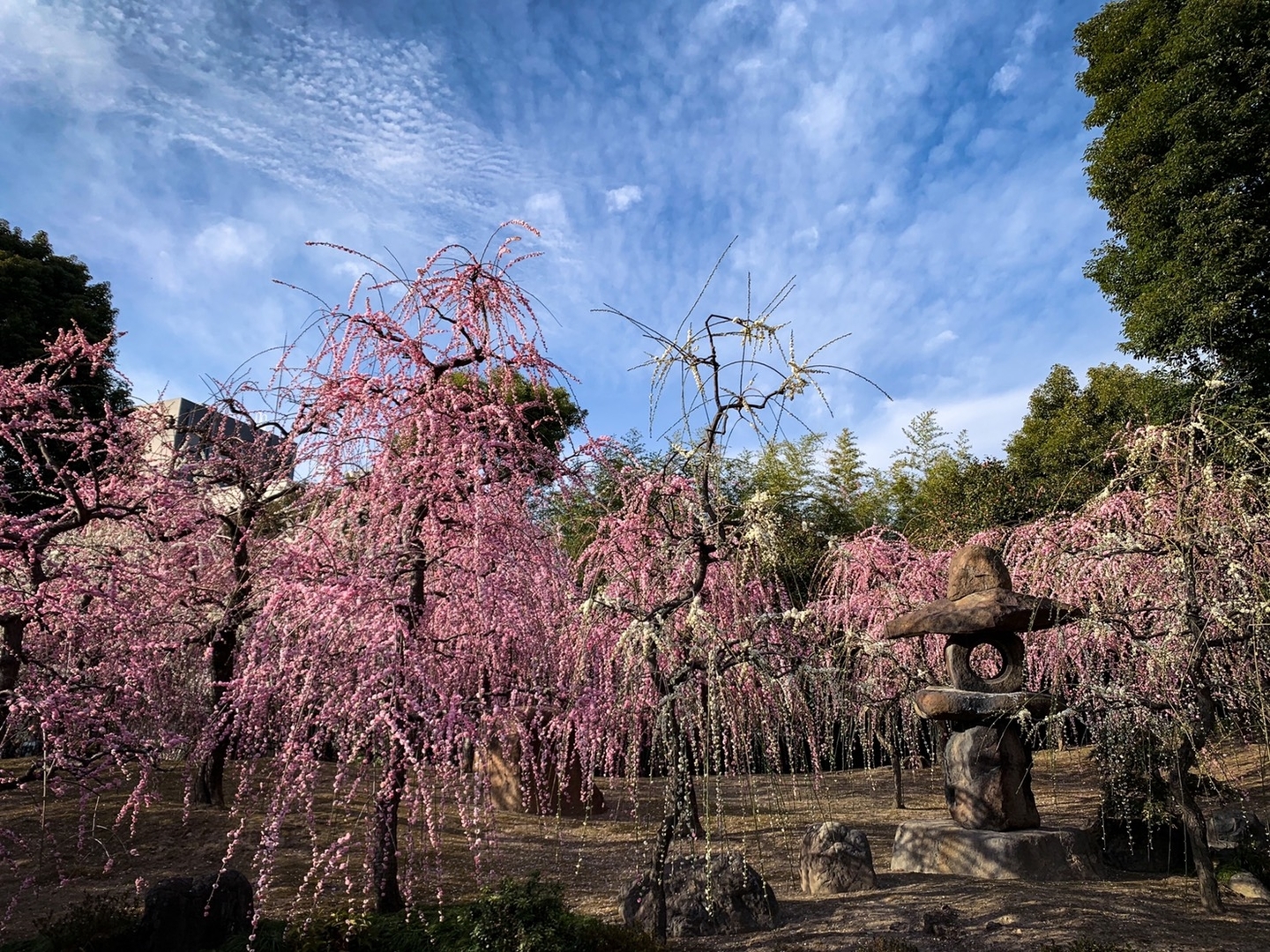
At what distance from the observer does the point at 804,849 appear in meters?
7.62

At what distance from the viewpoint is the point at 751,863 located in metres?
8.77

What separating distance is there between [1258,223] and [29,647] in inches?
698

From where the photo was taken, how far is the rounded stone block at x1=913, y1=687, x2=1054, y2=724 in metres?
8.45

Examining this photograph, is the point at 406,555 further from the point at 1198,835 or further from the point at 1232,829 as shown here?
the point at 1232,829

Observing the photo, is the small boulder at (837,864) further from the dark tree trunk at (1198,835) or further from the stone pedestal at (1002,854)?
the dark tree trunk at (1198,835)

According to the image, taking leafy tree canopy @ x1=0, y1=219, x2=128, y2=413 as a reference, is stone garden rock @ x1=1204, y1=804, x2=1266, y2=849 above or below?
below

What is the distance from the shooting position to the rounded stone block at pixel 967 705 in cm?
845

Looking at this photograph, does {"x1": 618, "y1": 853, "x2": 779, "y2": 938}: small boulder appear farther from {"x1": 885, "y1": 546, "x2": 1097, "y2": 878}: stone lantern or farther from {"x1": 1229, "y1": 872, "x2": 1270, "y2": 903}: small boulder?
{"x1": 1229, "y1": 872, "x2": 1270, "y2": 903}: small boulder

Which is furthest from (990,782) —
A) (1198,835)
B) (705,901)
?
(705,901)

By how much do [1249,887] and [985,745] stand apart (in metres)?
2.62

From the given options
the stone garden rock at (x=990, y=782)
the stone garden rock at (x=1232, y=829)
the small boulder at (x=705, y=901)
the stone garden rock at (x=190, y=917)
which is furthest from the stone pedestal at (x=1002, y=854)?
the stone garden rock at (x=190, y=917)

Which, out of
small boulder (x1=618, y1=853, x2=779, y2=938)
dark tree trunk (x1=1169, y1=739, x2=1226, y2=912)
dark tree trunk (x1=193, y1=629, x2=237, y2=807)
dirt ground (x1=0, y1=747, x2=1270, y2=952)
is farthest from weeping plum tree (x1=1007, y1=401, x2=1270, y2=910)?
dark tree trunk (x1=193, y1=629, x2=237, y2=807)

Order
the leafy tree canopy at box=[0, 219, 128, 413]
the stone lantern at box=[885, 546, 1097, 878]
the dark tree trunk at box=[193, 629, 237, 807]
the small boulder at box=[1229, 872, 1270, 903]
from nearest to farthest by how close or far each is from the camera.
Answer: the small boulder at box=[1229, 872, 1270, 903], the stone lantern at box=[885, 546, 1097, 878], the dark tree trunk at box=[193, 629, 237, 807], the leafy tree canopy at box=[0, 219, 128, 413]

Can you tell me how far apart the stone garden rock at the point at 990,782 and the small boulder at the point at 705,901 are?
128 inches
